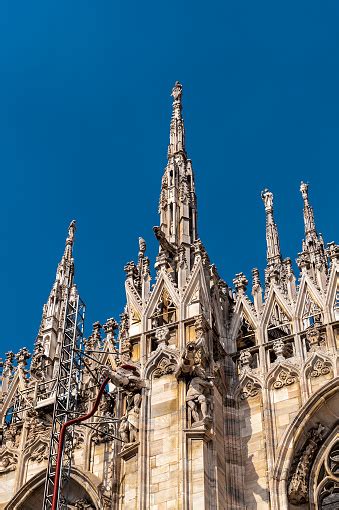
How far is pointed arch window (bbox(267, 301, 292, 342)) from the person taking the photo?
806 inches

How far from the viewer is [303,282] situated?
20.5 m

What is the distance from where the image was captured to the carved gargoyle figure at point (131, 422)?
1833cm

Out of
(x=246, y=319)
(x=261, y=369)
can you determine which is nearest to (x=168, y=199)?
(x=246, y=319)

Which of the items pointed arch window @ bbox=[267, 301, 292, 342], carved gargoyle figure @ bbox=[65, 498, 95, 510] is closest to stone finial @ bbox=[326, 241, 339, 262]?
pointed arch window @ bbox=[267, 301, 292, 342]

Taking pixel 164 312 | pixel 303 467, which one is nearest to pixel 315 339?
pixel 303 467

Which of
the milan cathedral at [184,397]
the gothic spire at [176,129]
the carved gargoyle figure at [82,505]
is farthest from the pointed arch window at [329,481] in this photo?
the gothic spire at [176,129]

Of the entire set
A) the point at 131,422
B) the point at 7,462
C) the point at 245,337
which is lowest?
the point at 131,422

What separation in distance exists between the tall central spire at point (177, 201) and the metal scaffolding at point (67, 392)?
113 inches

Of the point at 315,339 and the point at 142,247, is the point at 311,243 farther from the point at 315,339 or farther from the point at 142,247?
the point at 315,339

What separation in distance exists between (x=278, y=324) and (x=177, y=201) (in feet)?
14.0

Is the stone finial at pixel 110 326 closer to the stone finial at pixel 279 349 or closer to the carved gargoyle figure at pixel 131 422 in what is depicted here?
the carved gargoyle figure at pixel 131 422

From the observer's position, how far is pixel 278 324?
68.8ft

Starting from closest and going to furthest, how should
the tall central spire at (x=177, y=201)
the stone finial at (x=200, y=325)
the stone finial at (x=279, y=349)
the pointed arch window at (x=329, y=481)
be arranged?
1. the pointed arch window at (x=329, y=481)
2. the stone finial at (x=200, y=325)
3. the stone finial at (x=279, y=349)
4. the tall central spire at (x=177, y=201)

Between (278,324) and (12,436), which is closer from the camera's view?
(278,324)
